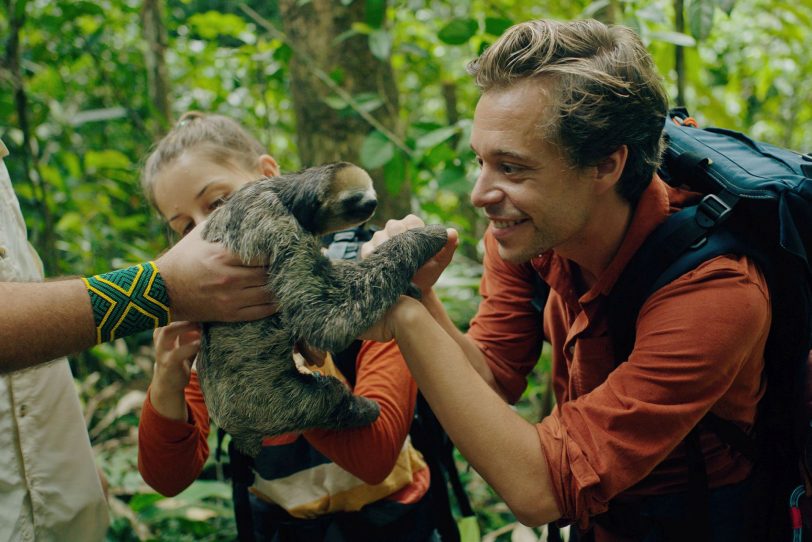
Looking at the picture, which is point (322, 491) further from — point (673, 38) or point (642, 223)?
point (673, 38)

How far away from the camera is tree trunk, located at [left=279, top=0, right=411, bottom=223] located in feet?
12.0

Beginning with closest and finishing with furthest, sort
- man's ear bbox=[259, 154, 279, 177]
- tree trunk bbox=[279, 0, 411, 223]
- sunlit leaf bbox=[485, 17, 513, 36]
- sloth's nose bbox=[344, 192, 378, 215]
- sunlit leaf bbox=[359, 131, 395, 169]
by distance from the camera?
sloth's nose bbox=[344, 192, 378, 215] → man's ear bbox=[259, 154, 279, 177] → sunlit leaf bbox=[485, 17, 513, 36] → sunlit leaf bbox=[359, 131, 395, 169] → tree trunk bbox=[279, 0, 411, 223]

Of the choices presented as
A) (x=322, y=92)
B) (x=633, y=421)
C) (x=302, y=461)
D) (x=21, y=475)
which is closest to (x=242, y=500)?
(x=302, y=461)

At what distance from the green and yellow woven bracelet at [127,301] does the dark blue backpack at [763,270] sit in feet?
4.50

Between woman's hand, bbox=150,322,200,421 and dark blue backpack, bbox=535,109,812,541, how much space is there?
4.64 ft

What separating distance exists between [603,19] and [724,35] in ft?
14.6

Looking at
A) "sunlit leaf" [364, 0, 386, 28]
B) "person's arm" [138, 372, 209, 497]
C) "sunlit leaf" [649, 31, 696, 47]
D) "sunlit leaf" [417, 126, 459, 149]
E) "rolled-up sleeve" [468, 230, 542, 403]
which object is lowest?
"person's arm" [138, 372, 209, 497]

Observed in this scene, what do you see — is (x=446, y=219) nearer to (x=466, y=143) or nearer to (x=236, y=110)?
(x=466, y=143)

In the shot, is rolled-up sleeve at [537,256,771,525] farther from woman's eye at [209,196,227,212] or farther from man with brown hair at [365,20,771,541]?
woman's eye at [209,196,227,212]

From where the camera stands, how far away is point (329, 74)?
363 centimetres

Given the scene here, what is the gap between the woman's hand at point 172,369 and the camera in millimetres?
1979

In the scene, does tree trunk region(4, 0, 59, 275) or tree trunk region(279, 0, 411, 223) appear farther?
tree trunk region(4, 0, 59, 275)

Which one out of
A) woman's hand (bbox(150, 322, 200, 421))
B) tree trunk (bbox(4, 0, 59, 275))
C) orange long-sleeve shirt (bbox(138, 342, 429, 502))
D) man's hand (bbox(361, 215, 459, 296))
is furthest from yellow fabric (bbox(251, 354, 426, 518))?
tree trunk (bbox(4, 0, 59, 275))

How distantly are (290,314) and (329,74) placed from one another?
2.19 m
